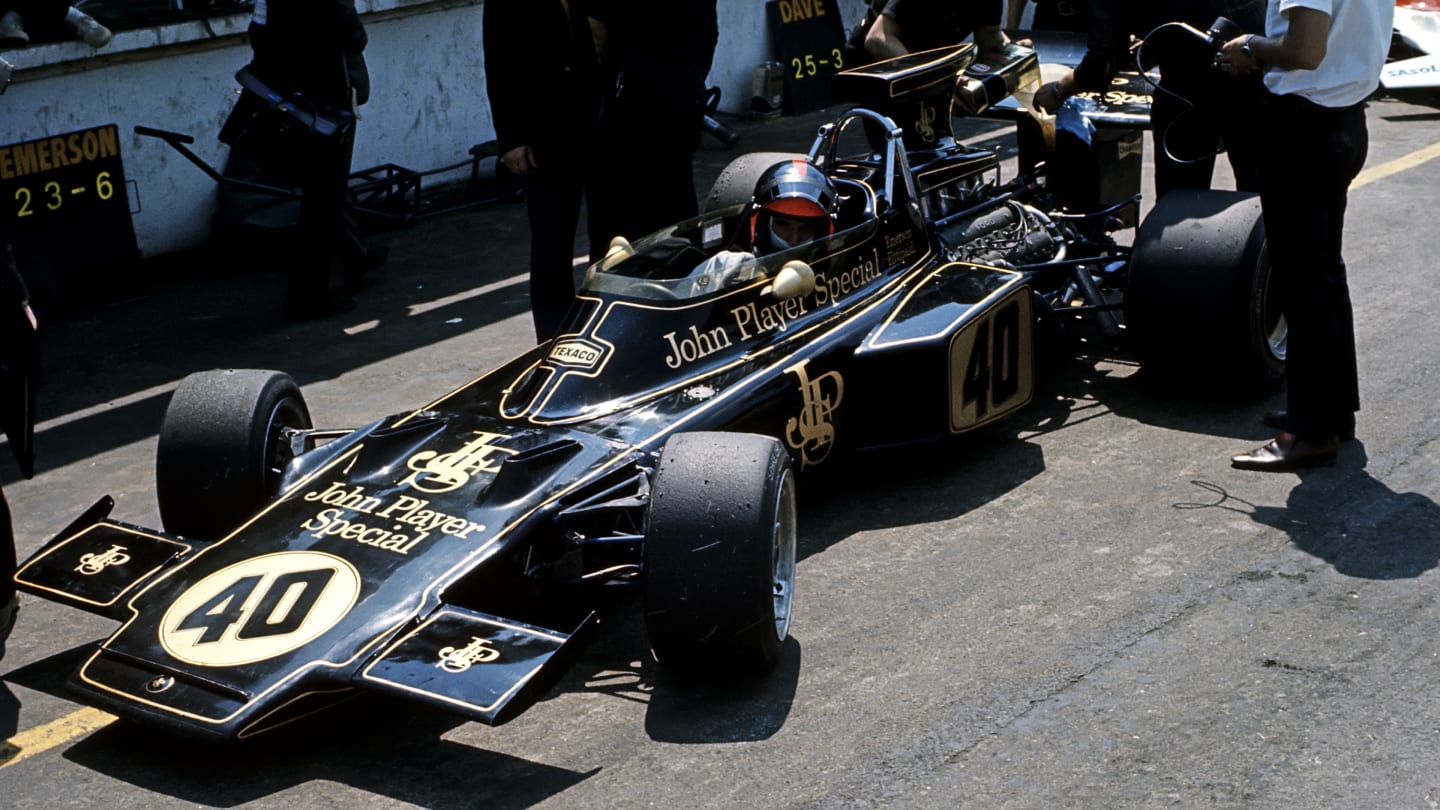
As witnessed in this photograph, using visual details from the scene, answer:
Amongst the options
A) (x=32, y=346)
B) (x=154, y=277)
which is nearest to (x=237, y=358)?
(x=154, y=277)

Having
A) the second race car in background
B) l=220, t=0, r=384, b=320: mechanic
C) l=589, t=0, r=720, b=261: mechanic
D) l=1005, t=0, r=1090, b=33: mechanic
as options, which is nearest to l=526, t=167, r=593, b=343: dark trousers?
l=589, t=0, r=720, b=261: mechanic

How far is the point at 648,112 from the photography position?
701 cm

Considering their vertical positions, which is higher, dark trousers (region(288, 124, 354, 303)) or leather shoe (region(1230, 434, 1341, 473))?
dark trousers (region(288, 124, 354, 303))

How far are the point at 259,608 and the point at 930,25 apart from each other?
18.5ft

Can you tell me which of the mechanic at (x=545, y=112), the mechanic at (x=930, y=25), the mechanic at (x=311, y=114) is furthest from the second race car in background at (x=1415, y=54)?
the mechanic at (x=311, y=114)

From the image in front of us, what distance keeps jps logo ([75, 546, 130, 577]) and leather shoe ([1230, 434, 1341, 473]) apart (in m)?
3.60

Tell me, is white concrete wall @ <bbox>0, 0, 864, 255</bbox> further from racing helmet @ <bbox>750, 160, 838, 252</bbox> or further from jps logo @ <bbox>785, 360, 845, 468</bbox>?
jps logo @ <bbox>785, 360, 845, 468</bbox>

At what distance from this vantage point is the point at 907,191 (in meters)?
6.36

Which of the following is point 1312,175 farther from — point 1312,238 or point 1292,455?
point 1292,455

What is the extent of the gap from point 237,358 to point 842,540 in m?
3.68

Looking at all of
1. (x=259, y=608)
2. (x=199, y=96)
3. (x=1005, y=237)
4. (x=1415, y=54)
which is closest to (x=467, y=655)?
(x=259, y=608)

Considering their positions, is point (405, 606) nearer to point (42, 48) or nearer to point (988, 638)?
point (988, 638)

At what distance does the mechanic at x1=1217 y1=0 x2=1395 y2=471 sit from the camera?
17.9ft

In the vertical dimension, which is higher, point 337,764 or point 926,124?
point 926,124
